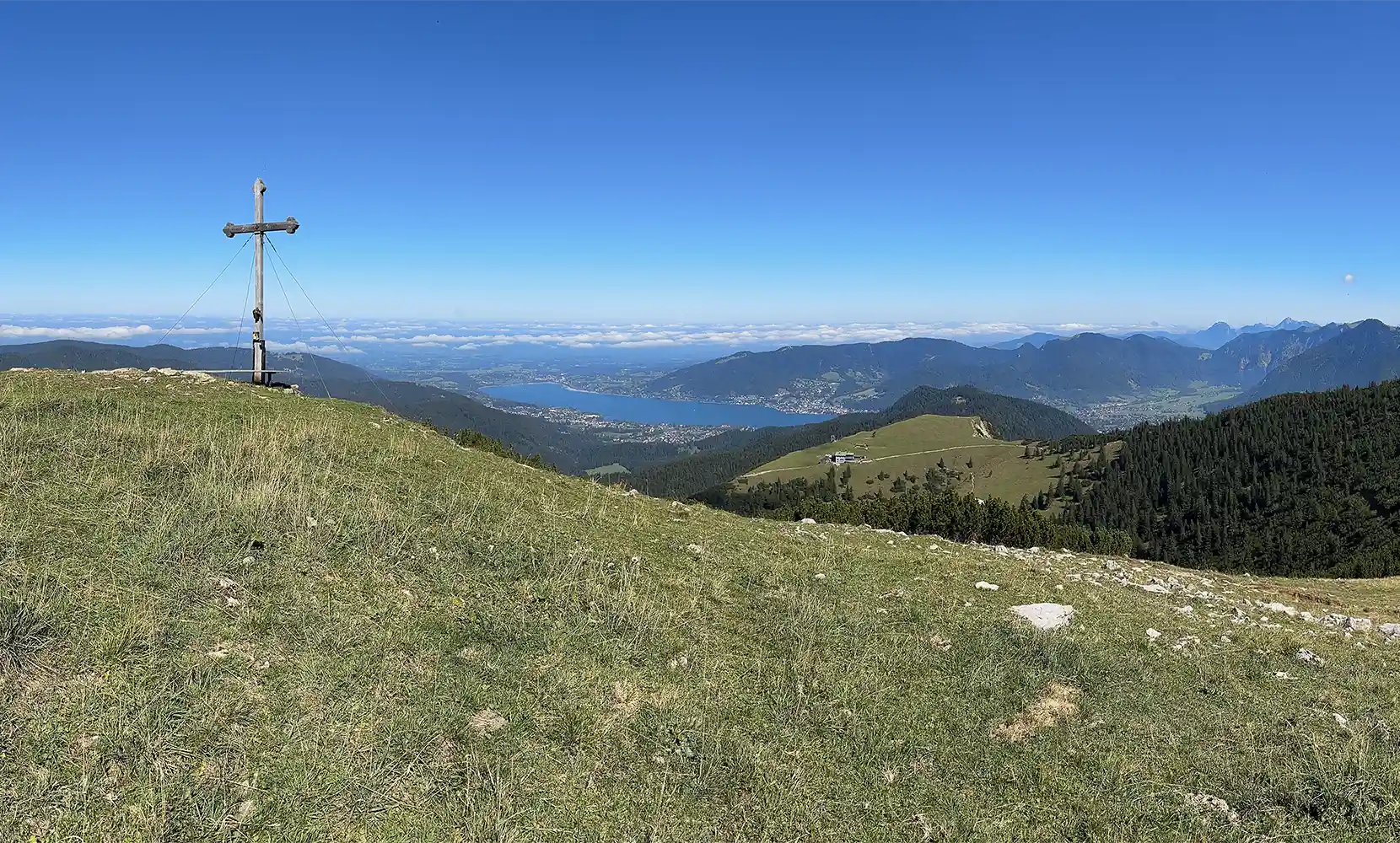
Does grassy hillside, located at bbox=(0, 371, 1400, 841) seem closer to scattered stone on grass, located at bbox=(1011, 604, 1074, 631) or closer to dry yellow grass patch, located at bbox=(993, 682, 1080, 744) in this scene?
dry yellow grass patch, located at bbox=(993, 682, 1080, 744)

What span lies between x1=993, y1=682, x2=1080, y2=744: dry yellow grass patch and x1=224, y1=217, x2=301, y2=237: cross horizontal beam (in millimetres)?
20868

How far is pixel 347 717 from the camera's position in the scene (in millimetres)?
5855

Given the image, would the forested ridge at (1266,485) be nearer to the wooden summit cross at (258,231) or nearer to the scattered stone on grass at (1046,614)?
the scattered stone on grass at (1046,614)

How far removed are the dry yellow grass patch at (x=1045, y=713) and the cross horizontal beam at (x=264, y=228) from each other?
20.9 m

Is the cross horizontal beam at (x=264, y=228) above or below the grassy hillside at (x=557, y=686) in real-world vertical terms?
above

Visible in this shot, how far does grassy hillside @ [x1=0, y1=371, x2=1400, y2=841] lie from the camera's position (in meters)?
5.23

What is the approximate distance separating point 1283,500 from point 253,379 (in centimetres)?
18220

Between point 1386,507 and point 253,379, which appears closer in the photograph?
point 253,379

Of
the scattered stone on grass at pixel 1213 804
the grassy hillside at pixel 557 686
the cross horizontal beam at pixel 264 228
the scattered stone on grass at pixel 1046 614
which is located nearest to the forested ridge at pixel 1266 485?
the scattered stone on grass at pixel 1046 614

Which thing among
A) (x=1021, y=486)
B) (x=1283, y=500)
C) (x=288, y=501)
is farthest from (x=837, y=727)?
(x=1021, y=486)

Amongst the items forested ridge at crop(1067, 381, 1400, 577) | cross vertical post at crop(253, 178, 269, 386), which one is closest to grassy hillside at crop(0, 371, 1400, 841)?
cross vertical post at crop(253, 178, 269, 386)

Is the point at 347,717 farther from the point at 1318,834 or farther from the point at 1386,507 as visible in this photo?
the point at 1386,507

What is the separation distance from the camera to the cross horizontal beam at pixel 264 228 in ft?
61.1

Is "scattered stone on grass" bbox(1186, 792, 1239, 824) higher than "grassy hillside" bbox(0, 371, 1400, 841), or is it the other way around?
"grassy hillside" bbox(0, 371, 1400, 841)
